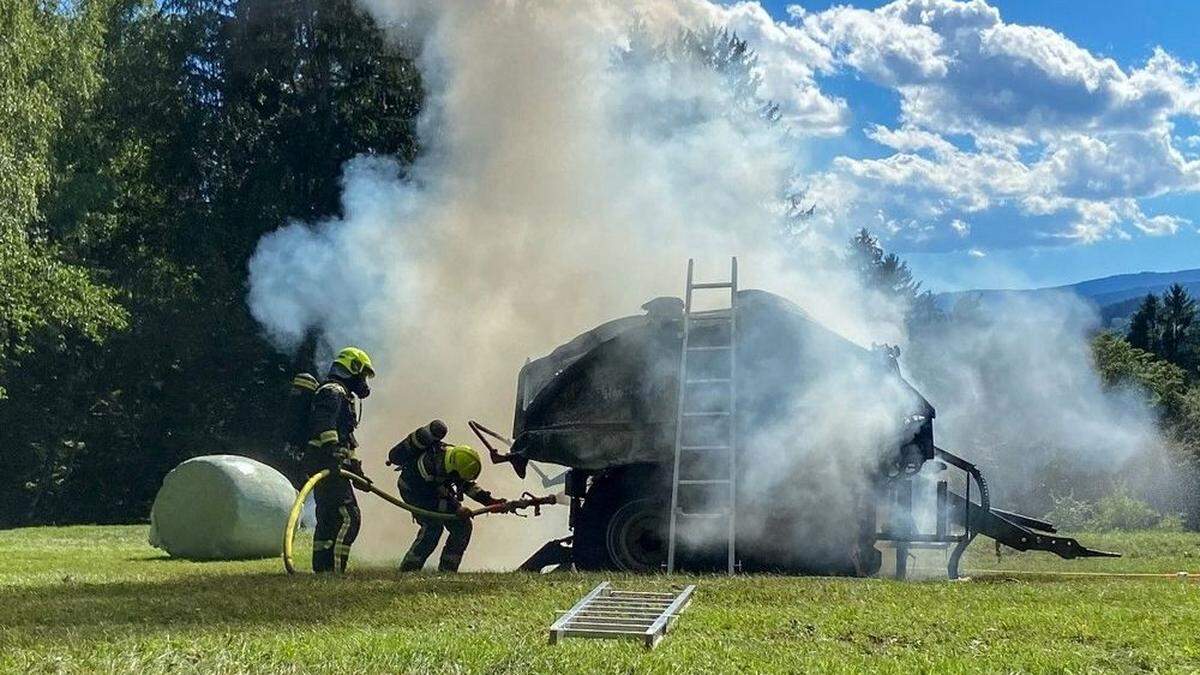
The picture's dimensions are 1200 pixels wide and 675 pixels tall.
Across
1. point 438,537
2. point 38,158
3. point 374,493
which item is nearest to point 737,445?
point 438,537

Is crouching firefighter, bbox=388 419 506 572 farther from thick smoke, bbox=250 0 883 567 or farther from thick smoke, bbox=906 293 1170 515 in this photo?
thick smoke, bbox=906 293 1170 515

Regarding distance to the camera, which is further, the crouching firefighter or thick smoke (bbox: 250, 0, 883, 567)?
thick smoke (bbox: 250, 0, 883, 567)

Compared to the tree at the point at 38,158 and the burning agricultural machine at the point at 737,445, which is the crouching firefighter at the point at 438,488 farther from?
the tree at the point at 38,158

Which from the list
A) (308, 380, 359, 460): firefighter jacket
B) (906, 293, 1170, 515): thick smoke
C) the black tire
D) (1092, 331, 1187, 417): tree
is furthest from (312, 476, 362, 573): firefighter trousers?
(1092, 331, 1187, 417): tree

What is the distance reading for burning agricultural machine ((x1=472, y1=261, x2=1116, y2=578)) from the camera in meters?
12.9

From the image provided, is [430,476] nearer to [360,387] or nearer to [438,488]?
[438,488]

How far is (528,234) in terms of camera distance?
72.4 ft

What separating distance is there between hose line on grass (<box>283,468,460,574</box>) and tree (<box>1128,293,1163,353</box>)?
62254mm

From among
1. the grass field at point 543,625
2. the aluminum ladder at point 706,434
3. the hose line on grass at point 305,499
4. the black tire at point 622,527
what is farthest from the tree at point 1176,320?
the hose line on grass at point 305,499

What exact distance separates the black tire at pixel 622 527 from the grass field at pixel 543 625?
142 cm

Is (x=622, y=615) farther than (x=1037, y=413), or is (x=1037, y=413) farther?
(x=1037, y=413)

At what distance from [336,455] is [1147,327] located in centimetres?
6549

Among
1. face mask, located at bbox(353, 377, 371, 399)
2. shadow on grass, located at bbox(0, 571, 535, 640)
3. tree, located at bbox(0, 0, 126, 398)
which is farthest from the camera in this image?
tree, located at bbox(0, 0, 126, 398)

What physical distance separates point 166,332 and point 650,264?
18747 mm
